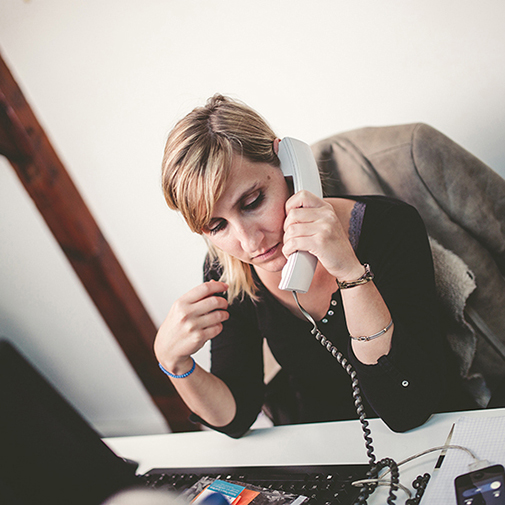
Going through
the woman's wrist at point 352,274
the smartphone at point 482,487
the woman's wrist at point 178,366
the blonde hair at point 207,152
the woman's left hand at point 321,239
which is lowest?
the smartphone at point 482,487

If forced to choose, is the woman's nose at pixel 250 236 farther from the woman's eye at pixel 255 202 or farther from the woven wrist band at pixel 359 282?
the woven wrist band at pixel 359 282

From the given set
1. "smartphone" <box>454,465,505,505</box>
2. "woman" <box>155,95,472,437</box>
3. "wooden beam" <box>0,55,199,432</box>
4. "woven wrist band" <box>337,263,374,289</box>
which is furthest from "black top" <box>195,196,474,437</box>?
"wooden beam" <box>0,55,199,432</box>

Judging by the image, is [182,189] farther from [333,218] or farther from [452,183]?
[452,183]

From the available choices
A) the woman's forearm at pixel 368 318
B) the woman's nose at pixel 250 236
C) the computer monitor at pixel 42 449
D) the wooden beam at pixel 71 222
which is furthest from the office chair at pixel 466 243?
the wooden beam at pixel 71 222

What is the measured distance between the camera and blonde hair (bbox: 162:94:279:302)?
817 millimetres

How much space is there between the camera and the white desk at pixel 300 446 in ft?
2.23

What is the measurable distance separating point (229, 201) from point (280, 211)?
112mm

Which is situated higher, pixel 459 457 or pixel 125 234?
pixel 125 234

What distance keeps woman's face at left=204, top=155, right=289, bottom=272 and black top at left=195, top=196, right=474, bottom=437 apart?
8.4 inches

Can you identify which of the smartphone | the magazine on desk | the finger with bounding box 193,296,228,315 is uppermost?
the finger with bounding box 193,296,228,315

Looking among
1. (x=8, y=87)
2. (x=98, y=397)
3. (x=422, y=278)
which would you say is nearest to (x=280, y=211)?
(x=422, y=278)

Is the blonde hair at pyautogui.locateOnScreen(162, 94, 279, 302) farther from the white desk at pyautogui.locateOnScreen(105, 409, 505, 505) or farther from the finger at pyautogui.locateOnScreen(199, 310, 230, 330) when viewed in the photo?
the white desk at pyautogui.locateOnScreen(105, 409, 505, 505)

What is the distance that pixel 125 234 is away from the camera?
1662mm

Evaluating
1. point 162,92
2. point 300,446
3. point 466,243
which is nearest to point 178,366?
point 300,446
